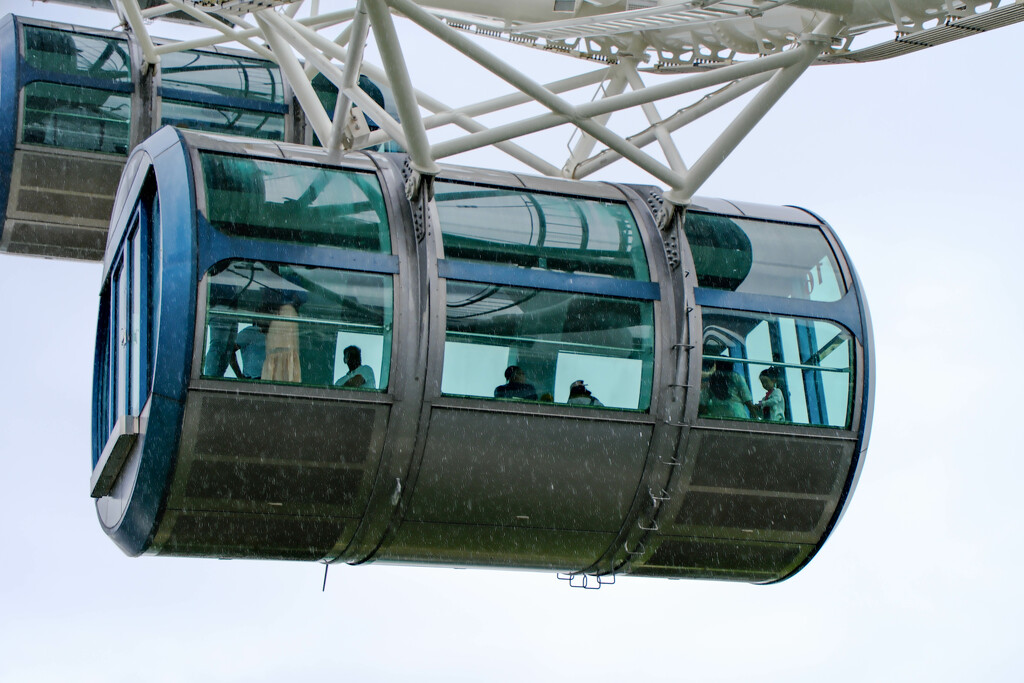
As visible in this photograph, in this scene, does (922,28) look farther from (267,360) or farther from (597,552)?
(267,360)

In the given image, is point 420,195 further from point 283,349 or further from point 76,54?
point 76,54

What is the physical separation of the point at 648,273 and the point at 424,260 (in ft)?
7.39

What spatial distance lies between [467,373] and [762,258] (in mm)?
3512

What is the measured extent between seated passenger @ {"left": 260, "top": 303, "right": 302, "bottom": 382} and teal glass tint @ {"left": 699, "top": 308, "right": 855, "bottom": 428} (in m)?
3.83

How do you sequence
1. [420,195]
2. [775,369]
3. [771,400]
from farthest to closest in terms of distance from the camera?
[775,369], [771,400], [420,195]

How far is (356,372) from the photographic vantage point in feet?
51.0

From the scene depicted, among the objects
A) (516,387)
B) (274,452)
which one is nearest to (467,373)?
(516,387)

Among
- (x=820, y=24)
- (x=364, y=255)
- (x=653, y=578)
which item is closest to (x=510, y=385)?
(x=364, y=255)

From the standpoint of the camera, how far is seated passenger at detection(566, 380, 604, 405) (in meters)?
16.2

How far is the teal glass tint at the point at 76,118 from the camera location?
24.1 meters

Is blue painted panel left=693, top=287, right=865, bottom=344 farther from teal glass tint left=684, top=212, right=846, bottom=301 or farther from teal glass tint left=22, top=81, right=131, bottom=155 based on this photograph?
teal glass tint left=22, top=81, right=131, bottom=155

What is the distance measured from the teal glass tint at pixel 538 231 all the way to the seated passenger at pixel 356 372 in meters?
1.28

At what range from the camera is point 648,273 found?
16766mm

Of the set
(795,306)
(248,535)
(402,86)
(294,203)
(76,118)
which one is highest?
(76,118)
